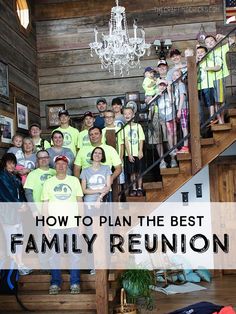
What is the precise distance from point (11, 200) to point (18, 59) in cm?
274

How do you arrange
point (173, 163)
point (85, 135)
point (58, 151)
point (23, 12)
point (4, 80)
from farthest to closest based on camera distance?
point (23, 12)
point (4, 80)
point (85, 135)
point (173, 163)
point (58, 151)

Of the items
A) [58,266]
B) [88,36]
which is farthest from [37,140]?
[88,36]

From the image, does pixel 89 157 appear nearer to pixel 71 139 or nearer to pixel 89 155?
pixel 89 155

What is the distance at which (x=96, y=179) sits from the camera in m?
4.64

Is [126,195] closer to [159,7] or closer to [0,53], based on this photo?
[0,53]

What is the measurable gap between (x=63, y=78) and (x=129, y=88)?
1.06 metres

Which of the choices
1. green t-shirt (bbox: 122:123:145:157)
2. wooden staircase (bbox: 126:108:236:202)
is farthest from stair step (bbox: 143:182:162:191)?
green t-shirt (bbox: 122:123:145:157)

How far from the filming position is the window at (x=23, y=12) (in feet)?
22.9

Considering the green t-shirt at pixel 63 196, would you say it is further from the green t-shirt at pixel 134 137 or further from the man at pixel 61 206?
the green t-shirt at pixel 134 137

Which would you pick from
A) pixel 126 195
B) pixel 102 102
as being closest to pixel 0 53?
pixel 102 102

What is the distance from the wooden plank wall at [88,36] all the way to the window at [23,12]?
345 mm

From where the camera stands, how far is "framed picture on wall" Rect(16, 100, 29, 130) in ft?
20.9

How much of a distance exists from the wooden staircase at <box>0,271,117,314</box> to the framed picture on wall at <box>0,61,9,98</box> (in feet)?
7.84

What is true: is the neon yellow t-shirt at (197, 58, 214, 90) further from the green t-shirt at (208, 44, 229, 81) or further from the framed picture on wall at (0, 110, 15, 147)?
the framed picture on wall at (0, 110, 15, 147)
